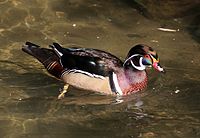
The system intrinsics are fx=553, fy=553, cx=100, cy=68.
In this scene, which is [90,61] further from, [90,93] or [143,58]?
[143,58]

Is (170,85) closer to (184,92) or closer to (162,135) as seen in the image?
(184,92)

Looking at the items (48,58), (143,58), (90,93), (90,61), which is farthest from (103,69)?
(48,58)

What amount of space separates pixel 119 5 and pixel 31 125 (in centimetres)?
460

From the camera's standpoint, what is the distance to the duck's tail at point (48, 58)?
7363mm

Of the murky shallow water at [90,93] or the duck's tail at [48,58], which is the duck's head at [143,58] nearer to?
the murky shallow water at [90,93]

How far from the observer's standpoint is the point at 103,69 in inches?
276

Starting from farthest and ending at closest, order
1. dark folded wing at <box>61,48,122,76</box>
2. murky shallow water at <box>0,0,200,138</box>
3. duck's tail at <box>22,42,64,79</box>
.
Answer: duck's tail at <box>22,42,64,79</box>, dark folded wing at <box>61,48,122,76</box>, murky shallow water at <box>0,0,200,138</box>

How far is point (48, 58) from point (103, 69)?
2.87 feet

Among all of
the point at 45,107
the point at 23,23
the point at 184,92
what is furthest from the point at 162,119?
the point at 23,23

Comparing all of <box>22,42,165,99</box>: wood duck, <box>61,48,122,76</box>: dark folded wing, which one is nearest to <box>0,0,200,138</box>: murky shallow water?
<box>22,42,165,99</box>: wood duck

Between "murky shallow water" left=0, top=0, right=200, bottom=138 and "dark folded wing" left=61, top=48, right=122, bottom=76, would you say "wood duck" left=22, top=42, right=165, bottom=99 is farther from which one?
"murky shallow water" left=0, top=0, right=200, bottom=138

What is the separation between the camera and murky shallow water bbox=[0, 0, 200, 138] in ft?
20.8

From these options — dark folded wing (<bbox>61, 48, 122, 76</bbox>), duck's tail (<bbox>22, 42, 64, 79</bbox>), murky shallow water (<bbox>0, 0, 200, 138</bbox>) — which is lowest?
murky shallow water (<bbox>0, 0, 200, 138</bbox>)

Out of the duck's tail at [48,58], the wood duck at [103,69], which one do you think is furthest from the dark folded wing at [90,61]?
the duck's tail at [48,58]
